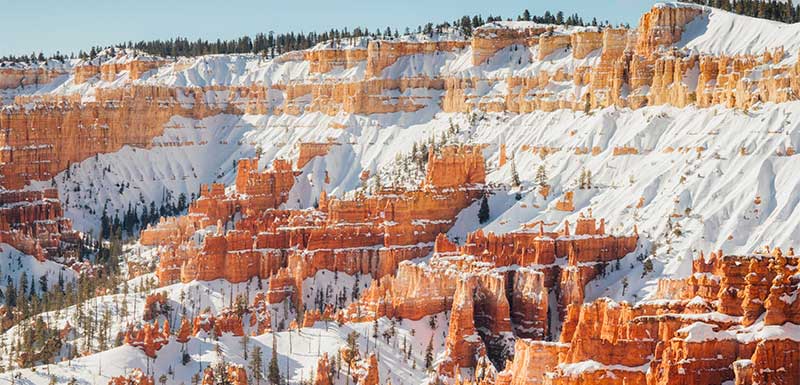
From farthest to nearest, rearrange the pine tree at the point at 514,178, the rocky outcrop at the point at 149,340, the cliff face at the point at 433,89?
the pine tree at the point at 514,178
the cliff face at the point at 433,89
the rocky outcrop at the point at 149,340

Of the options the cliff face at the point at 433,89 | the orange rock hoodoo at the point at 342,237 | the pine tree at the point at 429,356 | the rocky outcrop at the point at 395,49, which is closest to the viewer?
the pine tree at the point at 429,356

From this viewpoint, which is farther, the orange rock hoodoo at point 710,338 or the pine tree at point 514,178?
the pine tree at point 514,178

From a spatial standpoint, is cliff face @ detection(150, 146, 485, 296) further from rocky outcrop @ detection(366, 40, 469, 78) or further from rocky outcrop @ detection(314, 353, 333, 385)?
rocky outcrop @ detection(366, 40, 469, 78)

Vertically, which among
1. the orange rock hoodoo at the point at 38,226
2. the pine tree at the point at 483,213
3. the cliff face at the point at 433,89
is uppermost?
the cliff face at the point at 433,89

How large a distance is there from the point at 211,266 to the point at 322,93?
220 feet

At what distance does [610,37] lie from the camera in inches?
5157

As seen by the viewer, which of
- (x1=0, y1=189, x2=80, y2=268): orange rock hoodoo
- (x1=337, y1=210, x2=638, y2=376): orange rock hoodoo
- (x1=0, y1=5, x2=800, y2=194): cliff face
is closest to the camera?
(x1=337, y1=210, x2=638, y2=376): orange rock hoodoo

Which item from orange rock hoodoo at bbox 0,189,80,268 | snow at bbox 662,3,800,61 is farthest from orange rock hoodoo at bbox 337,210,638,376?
orange rock hoodoo at bbox 0,189,80,268

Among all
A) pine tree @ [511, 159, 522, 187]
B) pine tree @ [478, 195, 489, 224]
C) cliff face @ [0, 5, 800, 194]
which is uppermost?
cliff face @ [0, 5, 800, 194]

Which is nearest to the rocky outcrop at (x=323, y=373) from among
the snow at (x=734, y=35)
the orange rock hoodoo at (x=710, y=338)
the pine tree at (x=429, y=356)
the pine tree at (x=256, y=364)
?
the pine tree at (x=256, y=364)

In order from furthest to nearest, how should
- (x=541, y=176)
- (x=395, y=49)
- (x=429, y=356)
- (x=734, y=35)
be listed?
(x=395, y=49) < (x=734, y=35) < (x=541, y=176) < (x=429, y=356)

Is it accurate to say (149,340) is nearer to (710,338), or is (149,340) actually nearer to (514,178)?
(710,338)

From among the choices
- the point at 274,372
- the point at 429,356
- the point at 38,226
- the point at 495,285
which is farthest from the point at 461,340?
the point at 38,226

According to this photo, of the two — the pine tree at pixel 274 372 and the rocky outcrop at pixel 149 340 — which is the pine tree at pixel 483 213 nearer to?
the pine tree at pixel 274 372
